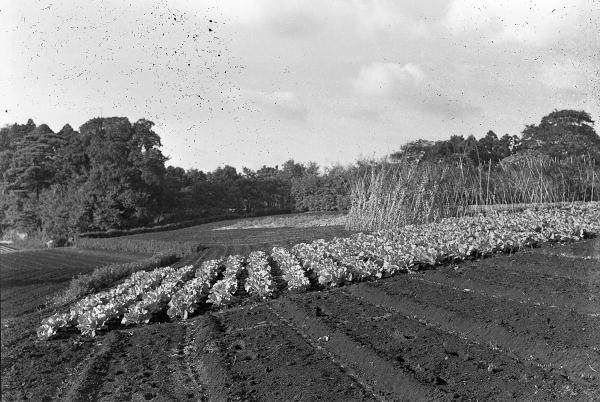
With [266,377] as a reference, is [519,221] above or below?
above

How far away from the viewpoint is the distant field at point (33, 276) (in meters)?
9.86

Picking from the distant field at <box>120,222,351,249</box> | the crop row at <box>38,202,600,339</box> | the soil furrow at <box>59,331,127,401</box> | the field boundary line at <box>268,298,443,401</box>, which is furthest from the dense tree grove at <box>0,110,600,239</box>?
the field boundary line at <box>268,298,443,401</box>

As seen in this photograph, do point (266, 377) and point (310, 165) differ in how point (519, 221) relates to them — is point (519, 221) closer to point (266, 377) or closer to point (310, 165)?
point (266, 377)

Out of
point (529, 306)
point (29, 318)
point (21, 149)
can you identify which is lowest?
point (29, 318)

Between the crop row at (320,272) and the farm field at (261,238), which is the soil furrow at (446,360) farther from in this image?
the farm field at (261,238)

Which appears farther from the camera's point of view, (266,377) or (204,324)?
(204,324)

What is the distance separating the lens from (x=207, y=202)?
4312 centimetres

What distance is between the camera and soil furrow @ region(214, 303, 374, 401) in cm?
367

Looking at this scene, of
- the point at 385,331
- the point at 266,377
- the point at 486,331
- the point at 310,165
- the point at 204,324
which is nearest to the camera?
the point at 266,377

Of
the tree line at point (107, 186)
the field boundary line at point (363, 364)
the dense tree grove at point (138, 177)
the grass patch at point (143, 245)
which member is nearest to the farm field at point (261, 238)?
the grass patch at point (143, 245)

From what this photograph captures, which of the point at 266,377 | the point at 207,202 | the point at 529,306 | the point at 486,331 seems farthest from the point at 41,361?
the point at 207,202

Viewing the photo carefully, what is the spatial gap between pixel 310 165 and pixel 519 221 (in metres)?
47.9

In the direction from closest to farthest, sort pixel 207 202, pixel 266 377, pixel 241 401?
pixel 241 401, pixel 266 377, pixel 207 202

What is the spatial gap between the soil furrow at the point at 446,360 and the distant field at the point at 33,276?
22.0ft
